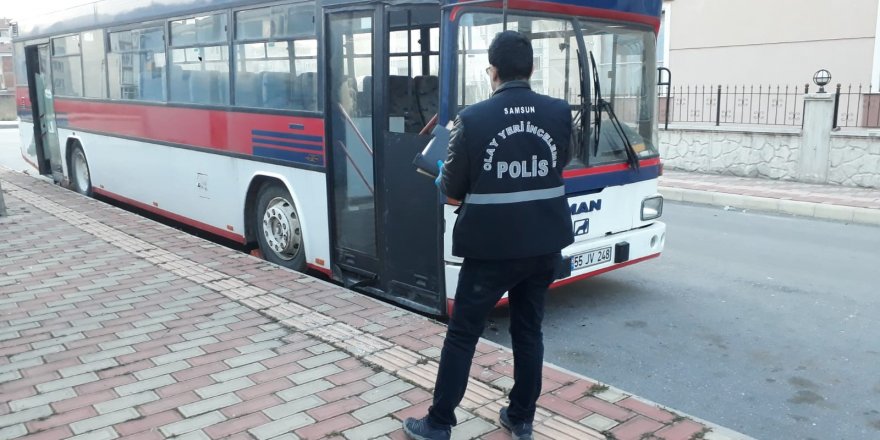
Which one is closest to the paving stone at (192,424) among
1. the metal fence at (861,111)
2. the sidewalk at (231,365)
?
the sidewalk at (231,365)

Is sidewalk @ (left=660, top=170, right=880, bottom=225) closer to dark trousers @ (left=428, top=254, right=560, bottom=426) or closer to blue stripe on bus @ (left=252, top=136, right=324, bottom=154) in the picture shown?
blue stripe on bus @ (left=252, top=136, right=324, bottom=154)

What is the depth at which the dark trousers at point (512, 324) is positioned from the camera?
11.1ft

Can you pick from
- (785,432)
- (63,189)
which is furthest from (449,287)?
(63,189)

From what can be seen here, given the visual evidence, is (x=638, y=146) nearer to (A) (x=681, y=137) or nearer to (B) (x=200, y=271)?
(B) (x=200, y=271)

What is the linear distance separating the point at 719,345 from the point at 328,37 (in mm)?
3878

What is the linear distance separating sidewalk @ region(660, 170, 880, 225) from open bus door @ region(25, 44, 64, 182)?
34.1 feet

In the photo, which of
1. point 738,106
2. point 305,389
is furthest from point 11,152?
point 305,389

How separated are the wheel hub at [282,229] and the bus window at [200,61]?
4.31 ft

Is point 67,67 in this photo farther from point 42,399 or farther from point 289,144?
point 42,399

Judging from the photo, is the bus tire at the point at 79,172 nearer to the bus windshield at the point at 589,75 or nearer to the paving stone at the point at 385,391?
the bus windshield at the point at 589,75

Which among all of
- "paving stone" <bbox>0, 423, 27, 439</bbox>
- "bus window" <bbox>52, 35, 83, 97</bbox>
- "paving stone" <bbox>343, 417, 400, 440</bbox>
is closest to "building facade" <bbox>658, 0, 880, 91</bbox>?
"bus window" <bbox>52, 35, 83, 97</bbox>

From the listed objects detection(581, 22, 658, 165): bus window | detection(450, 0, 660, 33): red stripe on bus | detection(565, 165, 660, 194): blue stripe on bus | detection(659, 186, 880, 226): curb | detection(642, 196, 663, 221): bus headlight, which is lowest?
detection(659, 186, 880, 226): curb

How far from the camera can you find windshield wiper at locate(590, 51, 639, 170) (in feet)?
18.4

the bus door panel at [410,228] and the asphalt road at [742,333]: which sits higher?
the bus door panel at [410,228]
